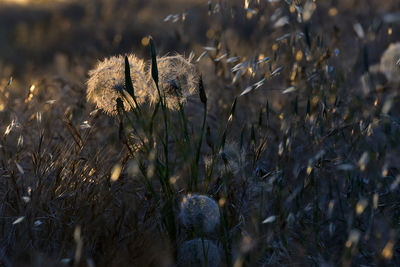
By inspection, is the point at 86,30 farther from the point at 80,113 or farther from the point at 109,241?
the point at 109,241

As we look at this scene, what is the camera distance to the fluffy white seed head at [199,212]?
56.4 inches

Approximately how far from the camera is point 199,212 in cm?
143

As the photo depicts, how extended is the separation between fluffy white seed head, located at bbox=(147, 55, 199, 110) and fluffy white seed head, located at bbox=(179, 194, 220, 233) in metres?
0.40

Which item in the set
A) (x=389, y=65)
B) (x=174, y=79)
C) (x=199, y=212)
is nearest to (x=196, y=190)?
(x=199, y=212)

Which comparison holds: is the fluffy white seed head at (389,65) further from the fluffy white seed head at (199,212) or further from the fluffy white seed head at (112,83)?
the fluffy white seed head at (112,83)

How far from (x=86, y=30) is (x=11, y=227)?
7895 millimetres

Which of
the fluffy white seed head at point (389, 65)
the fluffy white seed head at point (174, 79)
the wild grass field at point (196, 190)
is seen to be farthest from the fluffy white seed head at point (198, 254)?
the fluffy white seed head at point (389, 65)

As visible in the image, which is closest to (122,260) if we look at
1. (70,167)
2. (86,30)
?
(70,167)

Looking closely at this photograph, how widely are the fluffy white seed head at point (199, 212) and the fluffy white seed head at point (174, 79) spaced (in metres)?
0.40

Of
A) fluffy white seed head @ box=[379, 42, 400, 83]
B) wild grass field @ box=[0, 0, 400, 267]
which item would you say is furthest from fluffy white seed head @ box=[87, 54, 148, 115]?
fluffy white seed head @ box=[379, 42, 400, 83]

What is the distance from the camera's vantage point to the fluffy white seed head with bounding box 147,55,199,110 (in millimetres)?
1666

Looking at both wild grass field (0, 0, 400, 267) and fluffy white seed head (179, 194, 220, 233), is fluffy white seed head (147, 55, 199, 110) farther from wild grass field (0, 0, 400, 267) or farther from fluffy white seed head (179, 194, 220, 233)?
fluffy white seed head (179, 194, 220, 233)

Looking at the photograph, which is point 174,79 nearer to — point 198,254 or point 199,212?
point 199,212

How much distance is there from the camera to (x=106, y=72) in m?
1.67
